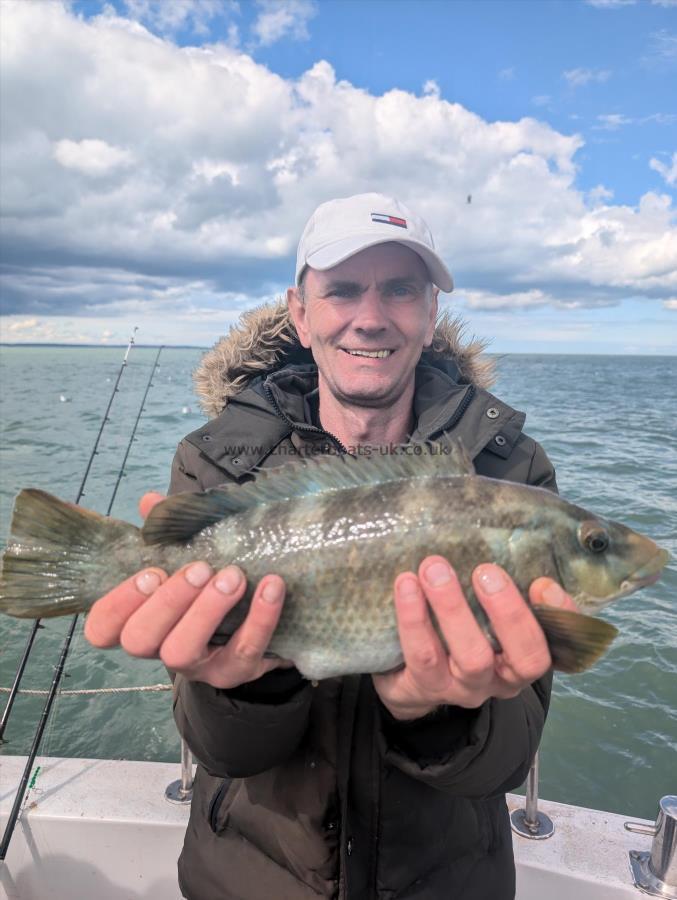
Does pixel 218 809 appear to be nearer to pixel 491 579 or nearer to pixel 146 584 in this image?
pixel 146 584

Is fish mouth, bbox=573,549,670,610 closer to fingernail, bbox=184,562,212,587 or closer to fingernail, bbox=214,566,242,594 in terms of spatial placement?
fingernail, bbox=214,566,242,594

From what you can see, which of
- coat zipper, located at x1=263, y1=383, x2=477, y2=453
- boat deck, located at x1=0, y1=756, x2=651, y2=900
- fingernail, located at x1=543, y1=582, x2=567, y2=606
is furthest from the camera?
boat deck, located at x1=0, y1=756, x2=651, y2=900

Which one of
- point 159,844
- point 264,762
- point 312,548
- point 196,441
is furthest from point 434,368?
point 159,844

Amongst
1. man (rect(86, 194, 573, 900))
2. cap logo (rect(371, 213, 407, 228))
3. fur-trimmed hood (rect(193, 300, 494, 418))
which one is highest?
cap logo (rect(371, 213, 407, 228))

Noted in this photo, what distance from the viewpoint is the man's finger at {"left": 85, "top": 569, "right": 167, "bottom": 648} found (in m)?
2.08

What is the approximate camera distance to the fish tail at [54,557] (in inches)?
84.2

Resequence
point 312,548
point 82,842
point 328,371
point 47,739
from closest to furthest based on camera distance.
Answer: point 312,548 → point 328,371 → point 82,842 → point 47,739

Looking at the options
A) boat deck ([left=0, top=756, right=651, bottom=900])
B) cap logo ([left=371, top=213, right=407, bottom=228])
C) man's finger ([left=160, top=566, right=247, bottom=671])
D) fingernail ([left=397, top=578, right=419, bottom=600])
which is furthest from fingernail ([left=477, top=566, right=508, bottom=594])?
boat deck ([left=0, top=756, right=651, bottom=900])

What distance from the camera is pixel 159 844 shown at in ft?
11.5

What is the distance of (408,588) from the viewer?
1987mm

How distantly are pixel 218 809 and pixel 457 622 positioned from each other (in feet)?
5.09

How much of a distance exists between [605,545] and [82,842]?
3422mm

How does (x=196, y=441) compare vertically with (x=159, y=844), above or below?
above

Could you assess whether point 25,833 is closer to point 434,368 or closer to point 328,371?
point 328,371
